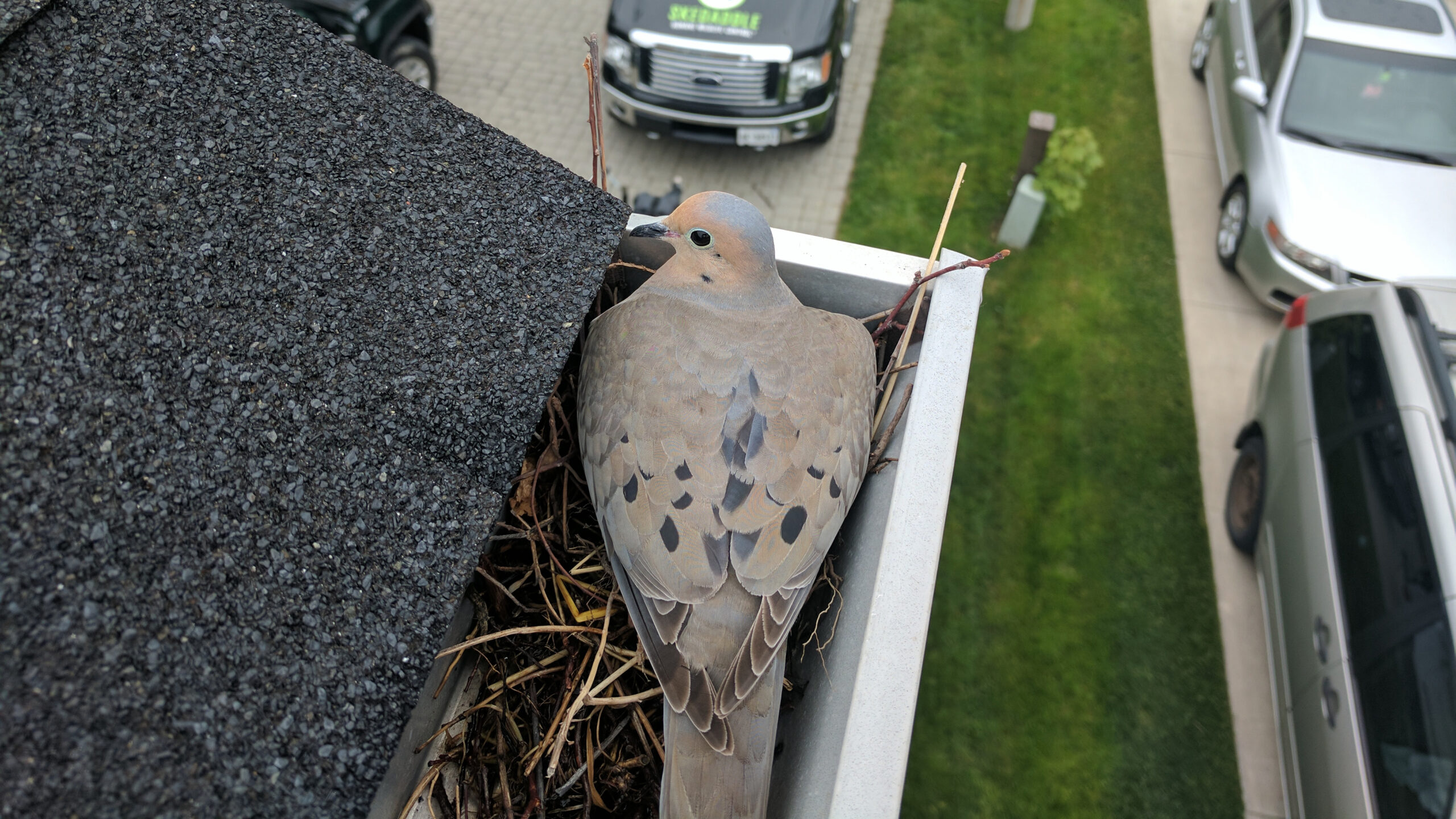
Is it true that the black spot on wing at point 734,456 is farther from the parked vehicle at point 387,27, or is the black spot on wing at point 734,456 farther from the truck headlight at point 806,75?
the truck headlight at point 806,75

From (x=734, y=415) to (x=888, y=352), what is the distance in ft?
2.38

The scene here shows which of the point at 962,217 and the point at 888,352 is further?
the point at 962,217

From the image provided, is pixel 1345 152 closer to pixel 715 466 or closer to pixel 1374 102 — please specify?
pixel 1374 102

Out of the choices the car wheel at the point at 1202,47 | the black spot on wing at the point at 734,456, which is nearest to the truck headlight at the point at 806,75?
the car wheel at the point at 1202,47

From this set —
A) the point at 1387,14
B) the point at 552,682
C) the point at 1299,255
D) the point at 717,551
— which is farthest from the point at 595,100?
the point at 1387,14

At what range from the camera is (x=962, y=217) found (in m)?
6.30

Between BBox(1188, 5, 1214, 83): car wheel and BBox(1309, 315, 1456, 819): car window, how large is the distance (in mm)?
4546

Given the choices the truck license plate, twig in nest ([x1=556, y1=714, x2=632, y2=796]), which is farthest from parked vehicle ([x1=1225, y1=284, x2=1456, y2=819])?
the truck license plate

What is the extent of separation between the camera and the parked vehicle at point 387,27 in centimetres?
578

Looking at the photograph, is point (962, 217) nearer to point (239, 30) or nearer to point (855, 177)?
point (855, 177)

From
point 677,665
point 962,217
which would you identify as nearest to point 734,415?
point 677,665

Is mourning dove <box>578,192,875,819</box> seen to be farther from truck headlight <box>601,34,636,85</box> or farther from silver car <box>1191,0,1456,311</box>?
silver car <box>1191,0,1456,311</box>

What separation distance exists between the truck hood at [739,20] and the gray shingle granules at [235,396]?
15.4ft

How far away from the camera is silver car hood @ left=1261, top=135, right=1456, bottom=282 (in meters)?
5.22
